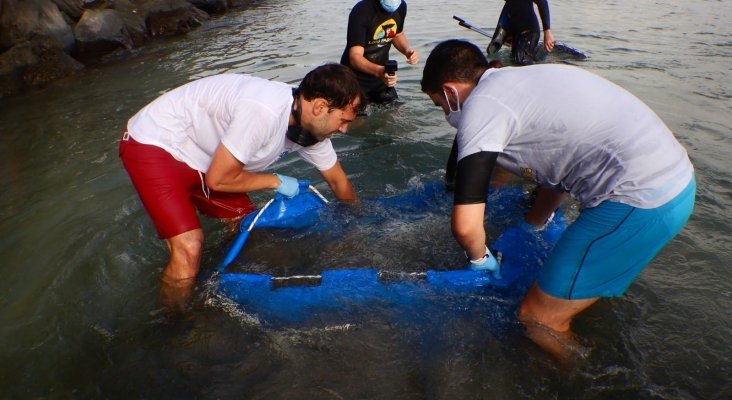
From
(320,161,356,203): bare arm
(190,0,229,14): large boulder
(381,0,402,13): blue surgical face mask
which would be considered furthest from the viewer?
(190,0,229,14): large boulder

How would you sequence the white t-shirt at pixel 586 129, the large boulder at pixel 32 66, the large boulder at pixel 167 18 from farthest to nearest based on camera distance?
1. the large boulder at pixel 167 18
2. the large boulder at pixel 32 66
3. the white t-shirt at pixel 586 129

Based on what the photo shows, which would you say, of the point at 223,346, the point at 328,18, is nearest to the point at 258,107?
the point at 223,346

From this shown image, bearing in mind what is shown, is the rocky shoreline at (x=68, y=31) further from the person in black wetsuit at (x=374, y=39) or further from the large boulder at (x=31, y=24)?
the person in black wetsuit at (x=374, y=39)

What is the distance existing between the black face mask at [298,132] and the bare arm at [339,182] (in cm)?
68

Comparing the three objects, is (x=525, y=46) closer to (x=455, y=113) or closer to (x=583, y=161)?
(x=455, y=113)

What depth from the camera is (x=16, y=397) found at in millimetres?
2535

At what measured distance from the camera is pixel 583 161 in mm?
2303

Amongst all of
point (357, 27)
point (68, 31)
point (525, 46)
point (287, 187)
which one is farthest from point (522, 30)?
point (68, 31)

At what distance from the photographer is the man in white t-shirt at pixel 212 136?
2805 millimetres

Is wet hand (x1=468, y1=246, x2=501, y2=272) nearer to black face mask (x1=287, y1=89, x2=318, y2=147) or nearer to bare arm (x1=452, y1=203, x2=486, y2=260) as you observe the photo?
bare arm (x1=452, y1=203, x2=486, y2=260)

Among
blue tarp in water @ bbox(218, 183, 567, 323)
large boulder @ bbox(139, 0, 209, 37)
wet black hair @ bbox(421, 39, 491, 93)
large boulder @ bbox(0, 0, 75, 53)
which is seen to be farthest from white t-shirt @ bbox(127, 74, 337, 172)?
large boulder @ bbox(139, 0, 209, 37)

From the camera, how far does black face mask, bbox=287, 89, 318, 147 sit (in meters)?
2.96

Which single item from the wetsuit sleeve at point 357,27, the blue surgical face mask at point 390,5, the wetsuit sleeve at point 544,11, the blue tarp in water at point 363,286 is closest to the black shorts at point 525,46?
the wetsuit sleeve at point 544,11

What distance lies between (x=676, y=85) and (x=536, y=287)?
20.6 ft
